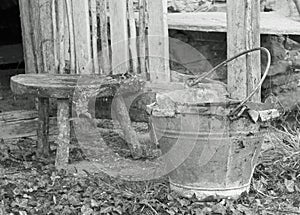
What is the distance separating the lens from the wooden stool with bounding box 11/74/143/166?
4078mm

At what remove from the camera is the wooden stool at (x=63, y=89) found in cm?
408

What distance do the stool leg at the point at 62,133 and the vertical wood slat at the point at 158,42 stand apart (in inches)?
26.4

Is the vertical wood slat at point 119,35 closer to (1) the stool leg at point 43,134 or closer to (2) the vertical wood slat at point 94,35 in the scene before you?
(2) the vertical wood slat at point 94,35

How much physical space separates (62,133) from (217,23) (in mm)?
1723

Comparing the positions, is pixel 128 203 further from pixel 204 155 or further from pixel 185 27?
pixel 185 27

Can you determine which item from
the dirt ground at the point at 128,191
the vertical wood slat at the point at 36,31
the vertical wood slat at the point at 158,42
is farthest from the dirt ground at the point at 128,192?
the vertical wood slat at the point at 36,31

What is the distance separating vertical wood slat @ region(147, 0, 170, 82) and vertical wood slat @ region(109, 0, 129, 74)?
23 centimetres

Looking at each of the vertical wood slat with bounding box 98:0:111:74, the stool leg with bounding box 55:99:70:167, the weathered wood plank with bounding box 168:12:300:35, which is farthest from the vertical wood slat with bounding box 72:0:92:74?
the weathered wood plank with bounding box 168:12:300:35

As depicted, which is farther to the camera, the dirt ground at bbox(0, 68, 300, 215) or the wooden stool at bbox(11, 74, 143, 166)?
the wooden stool at bbox(11, 74, 143, 166)

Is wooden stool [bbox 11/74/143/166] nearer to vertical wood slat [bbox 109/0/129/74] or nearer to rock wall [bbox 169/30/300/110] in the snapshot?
vertical wood slat [bbox 109/0/129/74]

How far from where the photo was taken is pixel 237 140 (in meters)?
3.49

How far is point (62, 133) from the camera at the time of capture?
13.8 ft

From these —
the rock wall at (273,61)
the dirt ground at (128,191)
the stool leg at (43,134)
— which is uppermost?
the rock wall at (273,61)

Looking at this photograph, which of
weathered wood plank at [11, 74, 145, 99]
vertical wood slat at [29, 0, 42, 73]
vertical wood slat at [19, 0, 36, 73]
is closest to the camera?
weathered wood plank at [11, 74, 145, 99]
